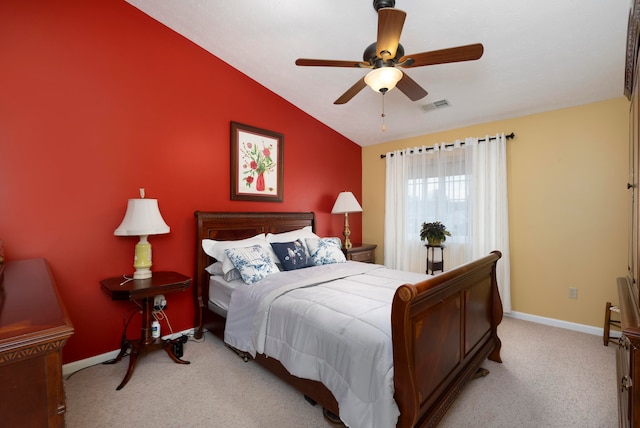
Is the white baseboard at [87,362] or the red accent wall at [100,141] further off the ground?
the red accent wall at [100,141]

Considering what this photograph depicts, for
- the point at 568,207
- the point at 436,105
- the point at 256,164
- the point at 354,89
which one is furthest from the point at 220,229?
the point at 568,207

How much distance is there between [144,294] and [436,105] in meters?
3.65

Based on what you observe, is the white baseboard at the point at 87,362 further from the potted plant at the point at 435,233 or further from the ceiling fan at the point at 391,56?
the potted plant at the point at 435,233

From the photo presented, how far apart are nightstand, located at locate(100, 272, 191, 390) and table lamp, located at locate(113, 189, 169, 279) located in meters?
0.12

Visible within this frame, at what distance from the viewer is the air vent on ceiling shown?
11.3 feet

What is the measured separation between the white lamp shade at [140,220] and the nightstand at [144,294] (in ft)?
1.32

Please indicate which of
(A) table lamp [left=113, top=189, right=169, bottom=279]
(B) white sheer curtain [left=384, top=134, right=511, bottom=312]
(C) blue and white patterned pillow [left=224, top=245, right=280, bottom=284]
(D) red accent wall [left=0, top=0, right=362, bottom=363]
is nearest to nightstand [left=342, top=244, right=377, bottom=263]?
(B) white sheer curtain [left=384, top=134, right=511, bottom=312]

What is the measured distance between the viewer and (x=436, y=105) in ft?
11.6

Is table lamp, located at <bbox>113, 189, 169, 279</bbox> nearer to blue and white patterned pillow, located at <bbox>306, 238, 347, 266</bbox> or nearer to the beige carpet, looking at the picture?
the beige carpet

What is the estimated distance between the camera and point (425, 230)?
12.8 feet

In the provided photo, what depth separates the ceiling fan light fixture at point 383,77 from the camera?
190 cm

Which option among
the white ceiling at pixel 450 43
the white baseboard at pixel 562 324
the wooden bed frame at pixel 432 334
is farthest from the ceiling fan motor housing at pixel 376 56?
the white baseboard at pixel 562 324

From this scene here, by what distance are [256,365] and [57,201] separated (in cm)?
207

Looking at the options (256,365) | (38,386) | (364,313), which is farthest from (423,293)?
(256,365)
